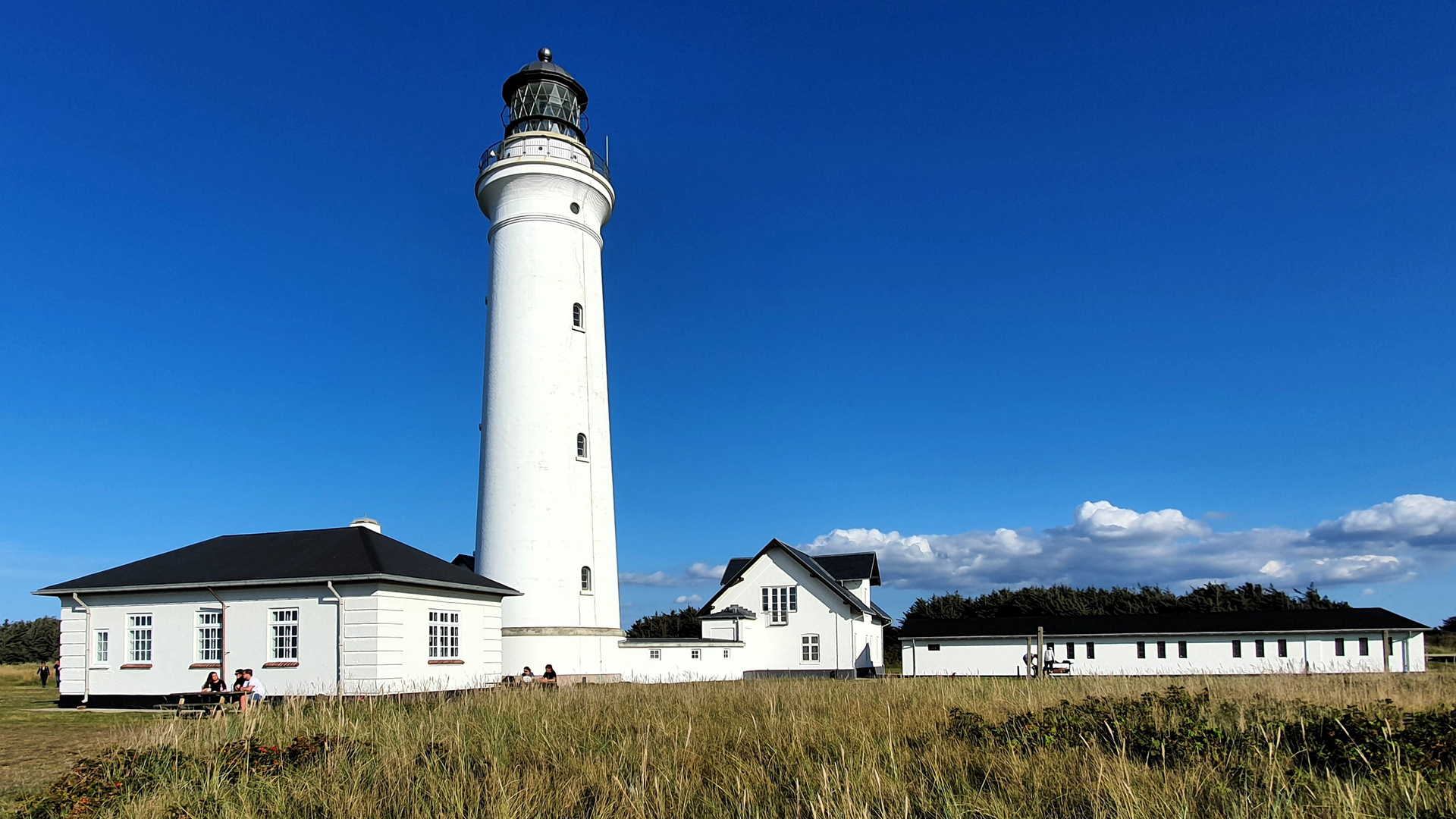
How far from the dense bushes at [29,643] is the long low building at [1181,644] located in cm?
4940

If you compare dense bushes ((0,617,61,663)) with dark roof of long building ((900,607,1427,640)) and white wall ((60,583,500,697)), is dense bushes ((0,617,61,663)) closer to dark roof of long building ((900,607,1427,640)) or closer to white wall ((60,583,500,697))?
white wall ((60,583,500,697))

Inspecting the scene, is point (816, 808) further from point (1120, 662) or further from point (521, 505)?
point (1120, 662)

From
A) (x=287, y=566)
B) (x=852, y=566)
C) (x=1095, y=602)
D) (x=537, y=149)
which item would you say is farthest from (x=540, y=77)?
(x=1095, y=602)

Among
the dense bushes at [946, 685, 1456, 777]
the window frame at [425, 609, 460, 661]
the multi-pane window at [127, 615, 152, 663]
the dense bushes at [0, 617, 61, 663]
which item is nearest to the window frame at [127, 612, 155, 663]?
the multi-pane window at [127, 615, 152, 663]

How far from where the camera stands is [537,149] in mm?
27672

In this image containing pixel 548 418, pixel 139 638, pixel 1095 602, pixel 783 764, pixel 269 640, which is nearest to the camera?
pixel 783 764

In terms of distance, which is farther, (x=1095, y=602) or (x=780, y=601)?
(x=1095, y=602)

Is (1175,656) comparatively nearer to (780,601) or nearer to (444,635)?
(780,601)

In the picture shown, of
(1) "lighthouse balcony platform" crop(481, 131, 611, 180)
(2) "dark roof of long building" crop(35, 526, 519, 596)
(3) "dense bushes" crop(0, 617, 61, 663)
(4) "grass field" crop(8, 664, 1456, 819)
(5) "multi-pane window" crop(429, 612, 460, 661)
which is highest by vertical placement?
(1) "lighthouse balcony platform" crop(481, 131, 611, 180)

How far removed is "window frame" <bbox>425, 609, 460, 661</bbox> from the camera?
70.3ft

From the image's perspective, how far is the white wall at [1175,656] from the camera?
3644 cm

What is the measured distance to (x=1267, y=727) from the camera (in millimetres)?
8844

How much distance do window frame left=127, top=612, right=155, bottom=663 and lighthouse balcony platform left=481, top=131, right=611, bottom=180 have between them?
577 inches

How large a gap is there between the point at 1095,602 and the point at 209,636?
4752 cm
